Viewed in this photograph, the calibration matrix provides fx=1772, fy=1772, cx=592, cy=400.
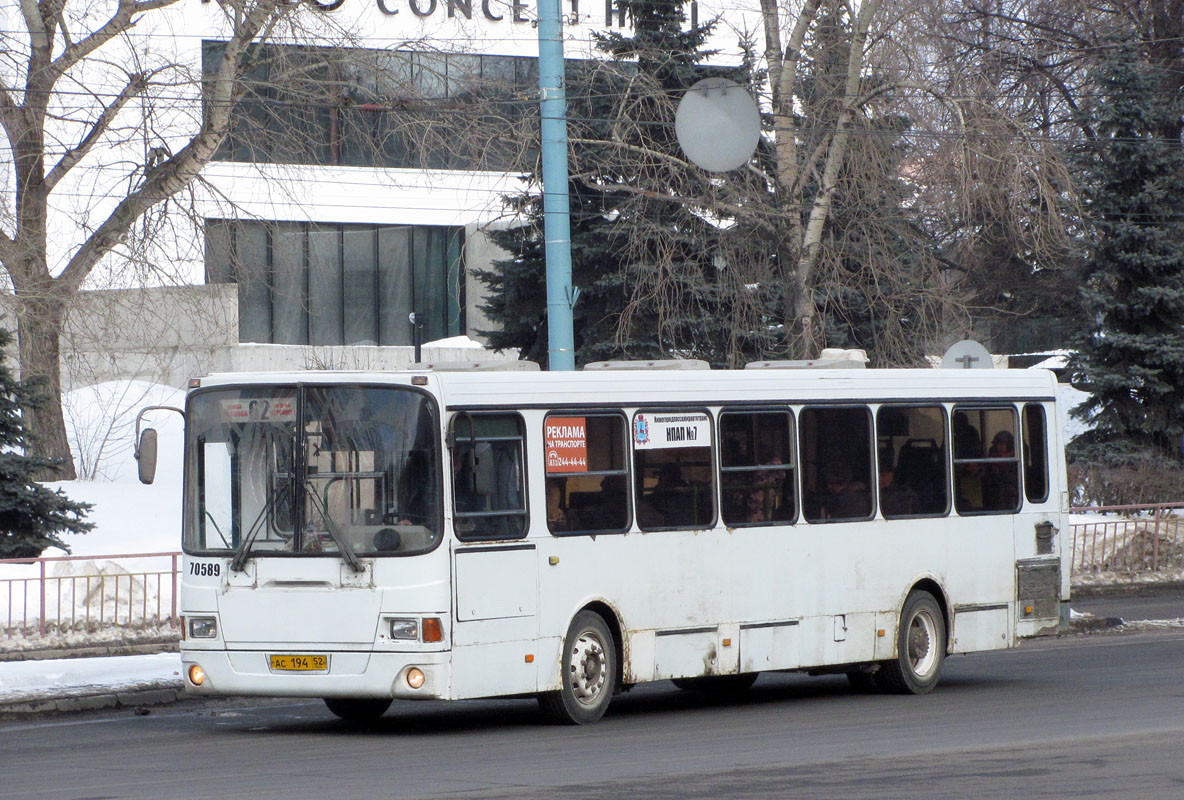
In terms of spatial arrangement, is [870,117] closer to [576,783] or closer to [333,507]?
[333,507]

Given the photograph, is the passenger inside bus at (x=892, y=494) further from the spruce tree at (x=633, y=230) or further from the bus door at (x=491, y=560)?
the spruce tree at (x=633, y=230)

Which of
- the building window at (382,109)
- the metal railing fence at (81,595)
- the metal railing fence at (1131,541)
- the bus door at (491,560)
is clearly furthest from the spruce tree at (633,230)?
the bus door at (491,560)

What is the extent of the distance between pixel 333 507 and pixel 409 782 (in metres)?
2.73

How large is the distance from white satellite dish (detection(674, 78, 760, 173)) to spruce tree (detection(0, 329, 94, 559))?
847 centimetres

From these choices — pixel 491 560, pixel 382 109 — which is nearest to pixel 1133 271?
pixel 382 109

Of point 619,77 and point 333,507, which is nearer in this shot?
point 333,507

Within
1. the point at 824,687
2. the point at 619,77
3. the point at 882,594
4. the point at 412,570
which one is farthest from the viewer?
the point at 619,77

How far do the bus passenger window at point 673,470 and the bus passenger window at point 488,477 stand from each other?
110 cm

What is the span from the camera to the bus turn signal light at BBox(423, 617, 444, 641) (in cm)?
1132

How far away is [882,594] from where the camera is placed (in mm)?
14383

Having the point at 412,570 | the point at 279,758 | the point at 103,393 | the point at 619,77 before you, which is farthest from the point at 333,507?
the point at 103,393

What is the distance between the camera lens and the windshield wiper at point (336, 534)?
11.5 meters

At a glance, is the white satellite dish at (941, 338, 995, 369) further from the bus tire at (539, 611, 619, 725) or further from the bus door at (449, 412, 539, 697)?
the bus door at (449, 412, 539, 697)

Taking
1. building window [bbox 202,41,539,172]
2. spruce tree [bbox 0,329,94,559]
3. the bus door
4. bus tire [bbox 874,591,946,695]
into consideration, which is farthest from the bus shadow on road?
building window [bbox 202,41,539,172]
